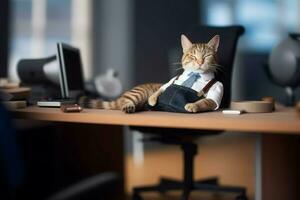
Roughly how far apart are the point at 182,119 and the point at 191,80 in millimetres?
245

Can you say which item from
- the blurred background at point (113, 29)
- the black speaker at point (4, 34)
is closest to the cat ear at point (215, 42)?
the black speaker at point (4, 34)

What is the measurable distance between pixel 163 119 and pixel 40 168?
1163 millimetres

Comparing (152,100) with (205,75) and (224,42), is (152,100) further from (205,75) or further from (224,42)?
(224,42)

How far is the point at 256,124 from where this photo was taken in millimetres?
1147

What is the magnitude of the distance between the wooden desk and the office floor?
2.65 feet

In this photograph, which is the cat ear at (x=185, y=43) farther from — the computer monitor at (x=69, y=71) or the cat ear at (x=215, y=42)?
the computer monitor at (x=69, y=71)

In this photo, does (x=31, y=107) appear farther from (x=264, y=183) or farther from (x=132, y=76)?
(x=132, y=76)

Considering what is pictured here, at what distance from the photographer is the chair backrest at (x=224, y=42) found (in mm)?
1540

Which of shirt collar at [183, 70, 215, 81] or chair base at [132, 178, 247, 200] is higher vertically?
shirt collar at [183, 70, 215, 81]

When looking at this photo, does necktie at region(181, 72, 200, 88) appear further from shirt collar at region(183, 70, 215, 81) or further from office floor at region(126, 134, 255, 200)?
office floor at region(126, 134, 255, 200)

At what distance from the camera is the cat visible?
4.67ft

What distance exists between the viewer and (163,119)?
1.25 metres

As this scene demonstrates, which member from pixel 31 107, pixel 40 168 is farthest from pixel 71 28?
pixel 31 107

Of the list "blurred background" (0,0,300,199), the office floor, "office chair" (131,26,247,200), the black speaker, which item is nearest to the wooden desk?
"office chair" (131,26,247,200)
